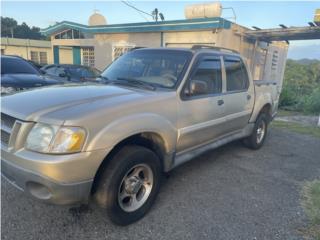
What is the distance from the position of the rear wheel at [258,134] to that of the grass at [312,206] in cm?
143

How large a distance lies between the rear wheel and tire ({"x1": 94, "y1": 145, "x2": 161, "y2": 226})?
2981 mm

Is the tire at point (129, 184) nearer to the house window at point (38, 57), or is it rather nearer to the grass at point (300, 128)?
the grass at point (300, 128)

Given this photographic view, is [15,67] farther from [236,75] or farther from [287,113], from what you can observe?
[287,113]

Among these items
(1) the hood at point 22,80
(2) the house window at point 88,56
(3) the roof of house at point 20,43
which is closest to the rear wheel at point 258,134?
(1) the hood at point 22,80

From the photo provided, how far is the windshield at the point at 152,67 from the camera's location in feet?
11.5

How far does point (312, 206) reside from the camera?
348 cm

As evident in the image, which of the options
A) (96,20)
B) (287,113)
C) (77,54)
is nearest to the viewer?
(287,113)

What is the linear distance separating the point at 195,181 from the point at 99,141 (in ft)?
6.78

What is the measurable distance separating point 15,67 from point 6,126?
5847mm

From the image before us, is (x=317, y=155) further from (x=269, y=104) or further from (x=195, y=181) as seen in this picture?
(x=195, y=181)

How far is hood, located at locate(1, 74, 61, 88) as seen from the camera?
6527 mm

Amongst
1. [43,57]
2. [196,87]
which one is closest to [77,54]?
[43,57]

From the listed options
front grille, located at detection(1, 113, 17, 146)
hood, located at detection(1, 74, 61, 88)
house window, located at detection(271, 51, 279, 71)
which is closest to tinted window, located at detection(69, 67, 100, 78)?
hood, located at detection(1, 74, 61, 88)

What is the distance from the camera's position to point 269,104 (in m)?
5.76
